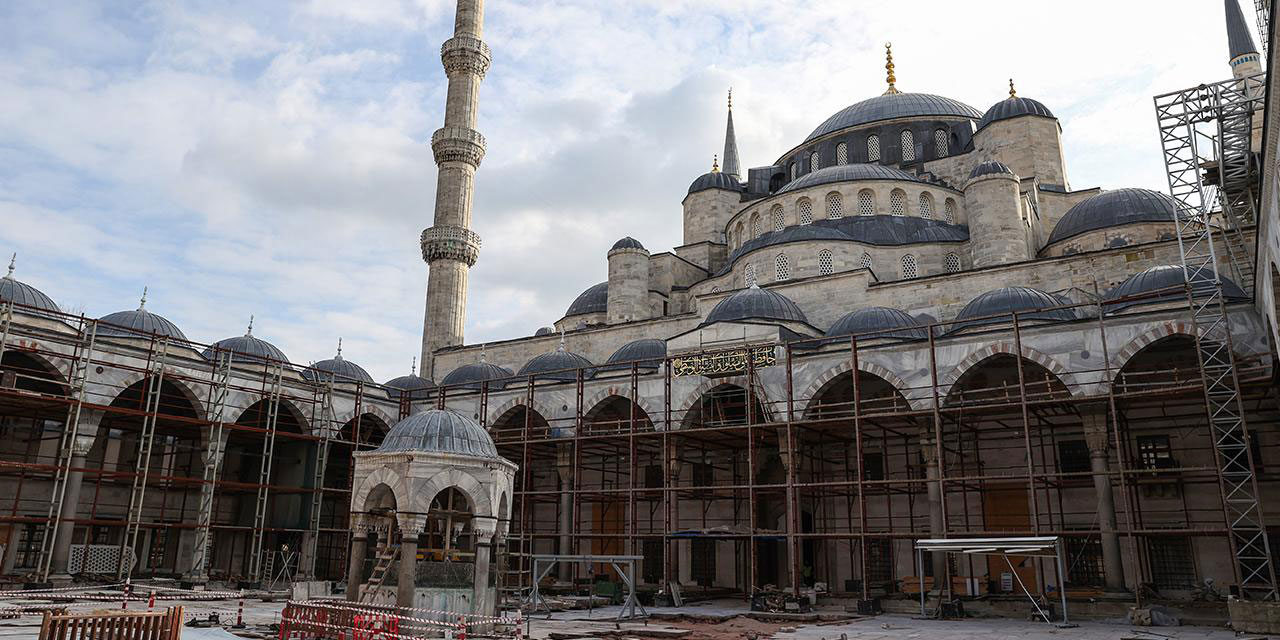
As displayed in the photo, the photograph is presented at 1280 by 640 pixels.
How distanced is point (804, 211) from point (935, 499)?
408 inches

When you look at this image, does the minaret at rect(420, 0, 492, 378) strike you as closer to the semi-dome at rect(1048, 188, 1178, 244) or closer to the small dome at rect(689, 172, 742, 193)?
the small dome at rect(689, 172, 742, 193)

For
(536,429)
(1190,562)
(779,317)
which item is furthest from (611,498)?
(1190,562)

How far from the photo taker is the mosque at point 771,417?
13305 millimetres

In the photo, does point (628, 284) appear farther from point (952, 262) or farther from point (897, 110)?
point (897, 110)

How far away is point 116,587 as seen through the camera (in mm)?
14836

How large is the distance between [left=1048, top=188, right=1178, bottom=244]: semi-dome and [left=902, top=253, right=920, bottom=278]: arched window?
304 centimetres

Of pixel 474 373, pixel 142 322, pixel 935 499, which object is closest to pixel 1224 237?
pixel 935 499

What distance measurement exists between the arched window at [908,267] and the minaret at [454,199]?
1159cm

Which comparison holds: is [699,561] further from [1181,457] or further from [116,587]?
[116,587]

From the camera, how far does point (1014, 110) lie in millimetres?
24000

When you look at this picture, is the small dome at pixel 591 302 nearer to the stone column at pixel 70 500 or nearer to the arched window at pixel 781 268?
the arched window at pixel 781 268

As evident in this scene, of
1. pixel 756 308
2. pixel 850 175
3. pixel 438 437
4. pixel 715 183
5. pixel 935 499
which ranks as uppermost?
pixel 715 183

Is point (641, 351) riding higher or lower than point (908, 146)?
lower

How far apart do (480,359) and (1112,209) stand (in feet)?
51.6
